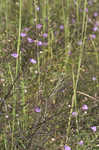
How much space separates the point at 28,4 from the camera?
2.54 meters

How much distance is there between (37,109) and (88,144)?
0.98ft

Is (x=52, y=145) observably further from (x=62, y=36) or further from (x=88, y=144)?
(x=62, y=36)

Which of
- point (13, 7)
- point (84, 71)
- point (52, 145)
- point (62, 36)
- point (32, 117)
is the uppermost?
point (13, 7)

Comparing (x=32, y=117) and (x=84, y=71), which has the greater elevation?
(x=84, y=71)

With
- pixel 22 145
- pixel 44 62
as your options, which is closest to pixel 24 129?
pixel 22 145

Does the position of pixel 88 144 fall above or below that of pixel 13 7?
below

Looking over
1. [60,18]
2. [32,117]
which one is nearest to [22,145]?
[32,117]

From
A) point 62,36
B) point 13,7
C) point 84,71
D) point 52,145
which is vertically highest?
point 13,7

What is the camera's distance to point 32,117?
57.7 inches

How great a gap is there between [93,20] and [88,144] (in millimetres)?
1476

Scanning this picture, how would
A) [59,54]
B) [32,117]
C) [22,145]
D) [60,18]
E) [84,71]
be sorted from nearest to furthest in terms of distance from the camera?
[22,145], [32,117], [84,71], [59,54], [60,18]

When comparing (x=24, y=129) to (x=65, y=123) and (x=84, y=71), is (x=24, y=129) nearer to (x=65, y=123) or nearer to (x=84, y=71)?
(x=65, y=123)

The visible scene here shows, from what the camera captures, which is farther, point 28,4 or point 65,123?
point 28,4

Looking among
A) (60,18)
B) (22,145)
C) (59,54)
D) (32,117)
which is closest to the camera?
(22,145)
